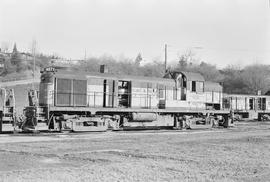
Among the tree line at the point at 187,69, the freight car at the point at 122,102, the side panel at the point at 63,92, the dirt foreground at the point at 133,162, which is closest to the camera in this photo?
the dirt foreground at the point at 133,162

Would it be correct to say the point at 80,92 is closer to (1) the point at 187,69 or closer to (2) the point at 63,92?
(2) the point at 63,92

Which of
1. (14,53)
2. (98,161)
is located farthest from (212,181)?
(14,53)

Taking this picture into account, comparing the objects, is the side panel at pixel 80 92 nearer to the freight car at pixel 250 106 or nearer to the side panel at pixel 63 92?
the side panel at pixel 63 92

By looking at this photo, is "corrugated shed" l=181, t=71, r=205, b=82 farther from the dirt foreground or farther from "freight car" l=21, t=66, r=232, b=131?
the dirt foreground

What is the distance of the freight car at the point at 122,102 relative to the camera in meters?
20.0

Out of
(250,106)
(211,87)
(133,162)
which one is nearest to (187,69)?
(250,106)

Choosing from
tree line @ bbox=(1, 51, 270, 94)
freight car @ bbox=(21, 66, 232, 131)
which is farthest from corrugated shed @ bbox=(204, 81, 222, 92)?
tree line @ bbox=(1, 51, 270, 94)

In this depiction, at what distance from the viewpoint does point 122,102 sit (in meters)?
23.1

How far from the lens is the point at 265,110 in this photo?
39.6 meters

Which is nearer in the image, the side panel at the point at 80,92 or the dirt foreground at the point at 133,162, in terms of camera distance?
the dirt foreground at the point at 133,162

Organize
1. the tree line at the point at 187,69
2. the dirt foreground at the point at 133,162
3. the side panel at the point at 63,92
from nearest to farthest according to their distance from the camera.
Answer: the dirt foreground at the point at 133,162 < the side panel at the point at 63,92 < the tree line at the point at 187,69

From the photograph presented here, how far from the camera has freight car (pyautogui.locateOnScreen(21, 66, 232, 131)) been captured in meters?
20.0

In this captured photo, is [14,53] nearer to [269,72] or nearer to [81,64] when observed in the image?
[81,64]

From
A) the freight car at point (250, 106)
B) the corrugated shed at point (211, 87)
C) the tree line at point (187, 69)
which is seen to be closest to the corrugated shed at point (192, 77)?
the corrugated shed at point (211, 87)
